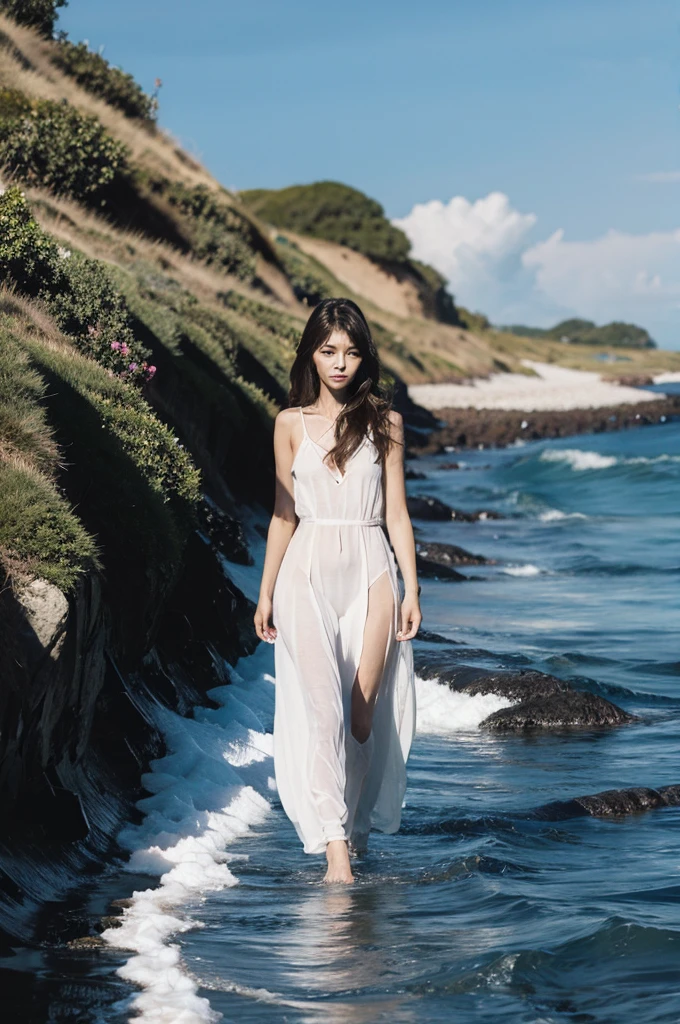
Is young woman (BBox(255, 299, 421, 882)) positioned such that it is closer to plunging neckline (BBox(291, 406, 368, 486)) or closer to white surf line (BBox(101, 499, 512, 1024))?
plunging neckline (BBox(291, 406, 368, 486))

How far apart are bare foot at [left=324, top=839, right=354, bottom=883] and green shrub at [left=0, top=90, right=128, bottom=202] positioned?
23.2 m

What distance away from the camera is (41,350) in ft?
33.2

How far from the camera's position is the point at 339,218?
10619cm

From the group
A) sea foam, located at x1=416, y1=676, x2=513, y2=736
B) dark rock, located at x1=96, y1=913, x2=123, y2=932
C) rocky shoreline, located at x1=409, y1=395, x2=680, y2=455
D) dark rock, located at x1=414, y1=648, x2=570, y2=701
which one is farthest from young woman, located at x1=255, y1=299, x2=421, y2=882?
rocky shoreline, located at x1=409, y1=395, x2=680, y2=455

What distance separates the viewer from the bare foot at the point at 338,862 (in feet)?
21.2

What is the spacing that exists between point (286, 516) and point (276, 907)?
1767 mm

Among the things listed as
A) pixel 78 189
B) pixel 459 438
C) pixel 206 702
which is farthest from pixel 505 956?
pixel 459 438

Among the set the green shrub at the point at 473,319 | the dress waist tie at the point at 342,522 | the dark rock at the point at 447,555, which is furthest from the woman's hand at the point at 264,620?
the green shrub at the point at 473,319

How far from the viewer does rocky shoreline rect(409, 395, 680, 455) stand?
56.3m

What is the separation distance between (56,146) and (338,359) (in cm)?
2502

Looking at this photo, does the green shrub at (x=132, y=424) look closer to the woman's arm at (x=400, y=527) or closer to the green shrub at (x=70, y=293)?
the green shrub at (x=70, y=293)

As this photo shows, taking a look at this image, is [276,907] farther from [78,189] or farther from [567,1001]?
[78,189]

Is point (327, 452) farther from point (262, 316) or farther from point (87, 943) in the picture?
point (262, 316)

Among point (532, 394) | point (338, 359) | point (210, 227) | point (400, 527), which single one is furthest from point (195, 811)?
point (532, 394)
